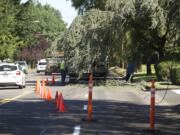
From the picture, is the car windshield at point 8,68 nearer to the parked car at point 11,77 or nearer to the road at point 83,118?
the parked car at point 11,77

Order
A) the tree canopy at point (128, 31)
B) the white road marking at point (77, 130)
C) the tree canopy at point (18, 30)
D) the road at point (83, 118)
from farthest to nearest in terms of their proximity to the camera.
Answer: the tree canopy at point (18, 30)
the tree canopy at point (128, 31)
the road at point (83, 118)
the white road marking at point (77, 130)

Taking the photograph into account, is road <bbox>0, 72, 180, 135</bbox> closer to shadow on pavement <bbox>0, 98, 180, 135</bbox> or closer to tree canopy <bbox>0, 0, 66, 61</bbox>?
shadow on pavement <bbox>0, 98, 180, 135</bbox>

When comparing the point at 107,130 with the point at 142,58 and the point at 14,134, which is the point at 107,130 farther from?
the point at 142,58

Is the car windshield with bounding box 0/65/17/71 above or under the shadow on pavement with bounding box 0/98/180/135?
above

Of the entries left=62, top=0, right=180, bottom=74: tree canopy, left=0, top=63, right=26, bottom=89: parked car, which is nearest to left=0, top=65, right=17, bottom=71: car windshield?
left=0, top=63, right=26, bottom=89: parked car

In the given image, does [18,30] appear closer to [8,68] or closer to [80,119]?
[8,68]

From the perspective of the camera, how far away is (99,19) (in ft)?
124

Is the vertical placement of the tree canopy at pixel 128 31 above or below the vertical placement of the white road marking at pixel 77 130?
above

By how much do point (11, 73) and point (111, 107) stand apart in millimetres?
14322

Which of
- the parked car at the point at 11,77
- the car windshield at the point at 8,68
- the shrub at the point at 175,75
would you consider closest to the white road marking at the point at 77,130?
the parked car at the point at 11,77

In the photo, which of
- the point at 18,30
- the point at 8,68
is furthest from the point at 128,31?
the point at 18,30

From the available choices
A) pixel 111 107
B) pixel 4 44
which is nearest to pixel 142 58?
pixel 111 107

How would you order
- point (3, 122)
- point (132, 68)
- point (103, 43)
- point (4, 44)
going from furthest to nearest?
point (4, 44)
point (132, 68)
point (103, 43)
point (3, 122)

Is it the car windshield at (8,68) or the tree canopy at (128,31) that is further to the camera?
the tree canopy at (128,31)
